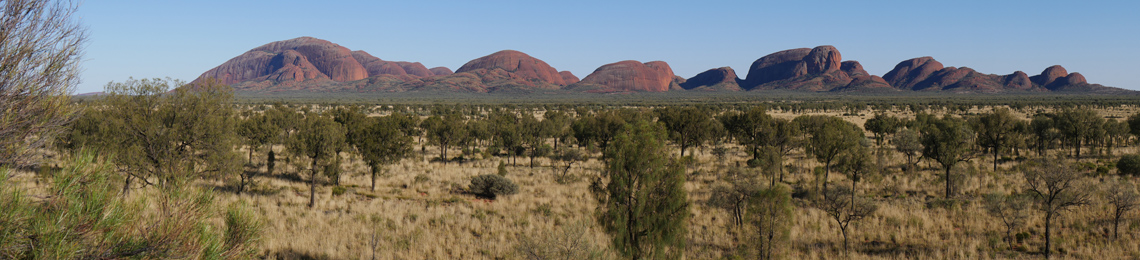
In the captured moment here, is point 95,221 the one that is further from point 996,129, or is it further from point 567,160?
point 996,129

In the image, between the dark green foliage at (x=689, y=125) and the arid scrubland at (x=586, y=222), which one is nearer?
the arid scrubland at (x=586, y=222)

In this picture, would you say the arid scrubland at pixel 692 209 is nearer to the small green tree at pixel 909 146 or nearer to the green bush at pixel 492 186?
the green bush at pixel 492 186

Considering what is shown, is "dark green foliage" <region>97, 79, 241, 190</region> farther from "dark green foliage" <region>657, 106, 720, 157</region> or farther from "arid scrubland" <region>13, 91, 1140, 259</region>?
"dark green foliage" <region>657, 106, 720, 157</region>

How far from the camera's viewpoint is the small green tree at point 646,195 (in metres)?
12.5

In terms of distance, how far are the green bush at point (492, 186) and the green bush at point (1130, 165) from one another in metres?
35.7

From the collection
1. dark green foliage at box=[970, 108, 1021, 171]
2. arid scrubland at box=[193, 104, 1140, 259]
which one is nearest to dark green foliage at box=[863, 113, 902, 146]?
dark green foliage at box=[970, 108, 1021, 171]

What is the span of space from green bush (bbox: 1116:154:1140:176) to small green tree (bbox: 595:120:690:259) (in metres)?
34.1

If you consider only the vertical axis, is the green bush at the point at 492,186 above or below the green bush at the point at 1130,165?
below

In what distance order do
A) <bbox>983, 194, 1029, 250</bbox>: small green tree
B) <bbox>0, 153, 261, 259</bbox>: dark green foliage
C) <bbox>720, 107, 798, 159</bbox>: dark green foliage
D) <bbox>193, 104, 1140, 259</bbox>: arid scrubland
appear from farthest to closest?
<bbox>720, 107, 798, 159</bbox>: dark green foliage
<bbox>983, 194, 1029, 250</bbox>: small green tree
<bbox>193, 104, 1140, 259</bbox>: arid scrubland
<bbox>0, 153, 261, 259</bbox>: dark green foliage

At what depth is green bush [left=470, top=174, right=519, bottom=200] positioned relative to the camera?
27.4 m

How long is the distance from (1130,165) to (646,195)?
3532 centimetres

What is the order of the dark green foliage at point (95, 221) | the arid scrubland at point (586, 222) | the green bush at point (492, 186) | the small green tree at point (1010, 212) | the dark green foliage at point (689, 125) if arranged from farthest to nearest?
the dark green foliage at point (689, 125) → the green bush at point (492, 186) → the small green tree at point (1010, 212) → the arid scrubland at point (586, 222) → the dark green foliage at point (95, 221)

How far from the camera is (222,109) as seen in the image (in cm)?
2197

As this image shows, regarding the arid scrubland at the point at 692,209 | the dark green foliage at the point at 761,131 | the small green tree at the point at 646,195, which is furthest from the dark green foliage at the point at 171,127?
the dark green foliage at the point at 761,131
